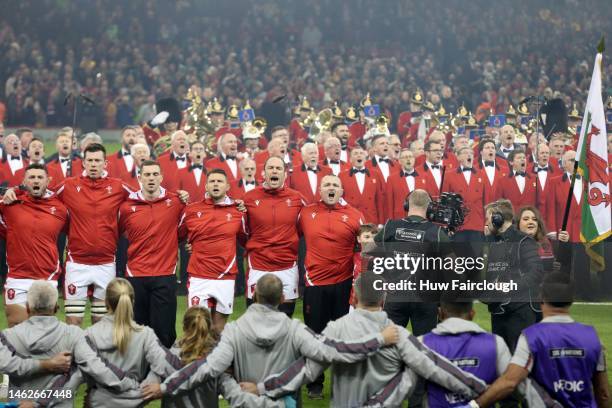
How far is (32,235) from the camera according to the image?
369 inches

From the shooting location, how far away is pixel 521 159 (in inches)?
571

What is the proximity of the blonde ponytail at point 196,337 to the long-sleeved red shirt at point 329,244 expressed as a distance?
243 cm

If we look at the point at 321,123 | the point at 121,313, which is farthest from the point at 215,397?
the point at 321,123

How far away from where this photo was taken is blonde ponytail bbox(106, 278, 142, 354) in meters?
7.02

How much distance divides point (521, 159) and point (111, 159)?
497 centimetres

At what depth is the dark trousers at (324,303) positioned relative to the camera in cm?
952

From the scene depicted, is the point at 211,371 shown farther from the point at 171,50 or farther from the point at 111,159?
the point at 171,50

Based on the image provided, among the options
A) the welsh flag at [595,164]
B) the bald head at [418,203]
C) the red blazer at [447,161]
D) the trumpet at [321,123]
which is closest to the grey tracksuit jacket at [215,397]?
the bald head at [418,203]

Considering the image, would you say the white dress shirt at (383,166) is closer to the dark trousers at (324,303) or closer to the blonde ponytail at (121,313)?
the dark trousers at (324,303)

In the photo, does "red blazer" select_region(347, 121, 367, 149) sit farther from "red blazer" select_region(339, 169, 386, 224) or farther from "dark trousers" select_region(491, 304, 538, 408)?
"dark trousers" select_region(491, 304, 538, 408)

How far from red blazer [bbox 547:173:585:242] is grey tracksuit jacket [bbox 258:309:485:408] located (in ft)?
26.0

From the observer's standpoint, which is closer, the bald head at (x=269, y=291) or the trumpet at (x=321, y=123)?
the bald head at (x=269, y=291)

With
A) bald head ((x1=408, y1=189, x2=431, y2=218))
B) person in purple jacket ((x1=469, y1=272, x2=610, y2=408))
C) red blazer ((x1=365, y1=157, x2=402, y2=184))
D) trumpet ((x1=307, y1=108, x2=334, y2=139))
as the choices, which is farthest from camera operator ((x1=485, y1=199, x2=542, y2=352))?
trumpet ((x1=307, y1=108, x2=334, y2=139))

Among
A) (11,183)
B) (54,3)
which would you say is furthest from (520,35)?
(11,183)
